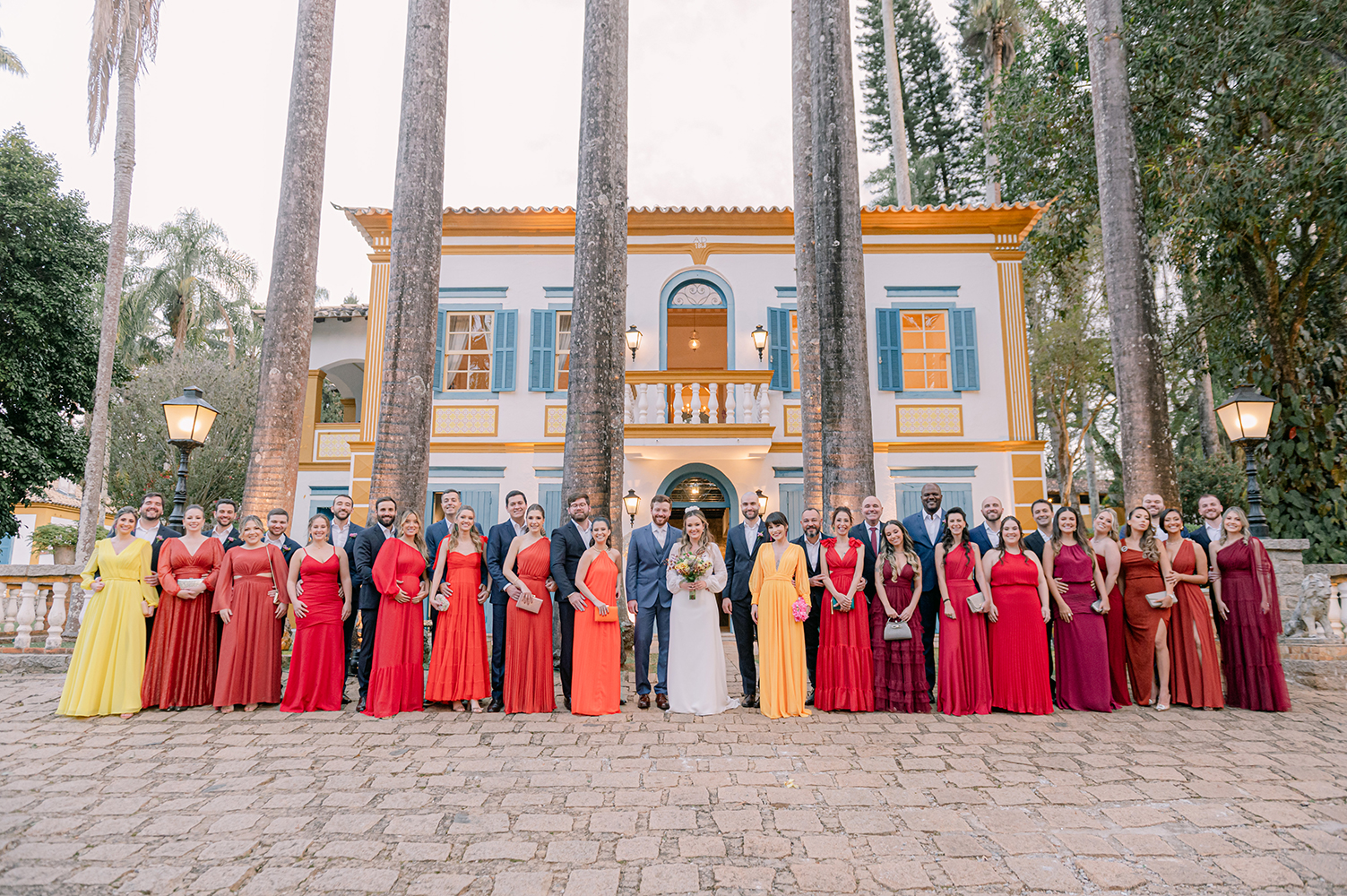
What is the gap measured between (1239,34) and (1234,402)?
434 cm

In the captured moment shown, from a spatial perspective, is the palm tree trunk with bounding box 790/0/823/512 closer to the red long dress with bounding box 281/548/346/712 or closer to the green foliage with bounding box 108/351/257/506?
the red long dress with bounding box 281/548/346/712

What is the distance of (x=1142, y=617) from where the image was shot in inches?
247

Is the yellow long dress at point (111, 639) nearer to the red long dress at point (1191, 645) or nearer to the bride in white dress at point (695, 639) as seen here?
the bride in white dress at point (695, 639)

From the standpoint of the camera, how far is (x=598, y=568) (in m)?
6.21

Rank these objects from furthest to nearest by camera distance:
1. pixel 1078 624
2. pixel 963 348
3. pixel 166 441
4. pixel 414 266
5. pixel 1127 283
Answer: pixel 166 441 → pixel 963 348 → pixel 1127 283 → pixel 414 266 → pixel 1078 624

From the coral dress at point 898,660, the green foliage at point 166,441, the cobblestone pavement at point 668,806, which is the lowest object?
the cobblestone pavement at point 668,806

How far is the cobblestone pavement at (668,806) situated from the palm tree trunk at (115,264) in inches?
414

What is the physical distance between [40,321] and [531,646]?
15.1m

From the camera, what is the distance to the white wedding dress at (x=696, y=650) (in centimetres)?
612

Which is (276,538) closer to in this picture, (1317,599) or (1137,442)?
(1137,442)

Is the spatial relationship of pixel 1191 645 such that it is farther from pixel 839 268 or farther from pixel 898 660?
pixel 839 268

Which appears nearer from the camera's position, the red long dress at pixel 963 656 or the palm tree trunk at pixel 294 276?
the red long dress at pixel 963 656

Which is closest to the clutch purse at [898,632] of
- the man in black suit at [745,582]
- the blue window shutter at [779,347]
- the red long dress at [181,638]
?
the man in black suit at [745,582]

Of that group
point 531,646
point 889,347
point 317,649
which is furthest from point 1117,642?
point 889,347
